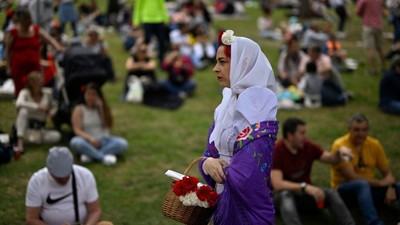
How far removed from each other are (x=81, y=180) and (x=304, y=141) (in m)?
2.41

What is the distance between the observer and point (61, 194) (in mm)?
4668

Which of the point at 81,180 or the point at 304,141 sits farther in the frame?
the point at 304,141

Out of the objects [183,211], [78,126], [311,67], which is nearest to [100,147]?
[78,126]

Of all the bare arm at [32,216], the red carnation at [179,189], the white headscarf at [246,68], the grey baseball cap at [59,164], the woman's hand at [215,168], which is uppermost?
the white headscarf at [246,68]

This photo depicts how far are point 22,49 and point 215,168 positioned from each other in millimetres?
5593

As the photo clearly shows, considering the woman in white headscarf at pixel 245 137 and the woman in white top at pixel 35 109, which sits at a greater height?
the woman in white headscarf at pixel 245 137

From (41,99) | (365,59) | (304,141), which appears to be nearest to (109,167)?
(41,99)

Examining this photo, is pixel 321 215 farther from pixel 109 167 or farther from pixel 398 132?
pixel 398 132

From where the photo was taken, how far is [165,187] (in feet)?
20.7

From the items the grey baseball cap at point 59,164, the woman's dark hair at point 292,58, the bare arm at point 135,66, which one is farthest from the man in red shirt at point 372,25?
the grey baseball cap at point 59,164

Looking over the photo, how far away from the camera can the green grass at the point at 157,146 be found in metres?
5.70

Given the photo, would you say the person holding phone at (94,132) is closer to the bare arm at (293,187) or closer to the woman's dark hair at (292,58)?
the bare arm at (293,187)

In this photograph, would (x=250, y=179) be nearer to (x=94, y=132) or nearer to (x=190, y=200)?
(x=190, y=200)

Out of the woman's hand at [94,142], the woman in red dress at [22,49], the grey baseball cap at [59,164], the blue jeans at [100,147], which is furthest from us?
the woman in red dress at [22,49]
